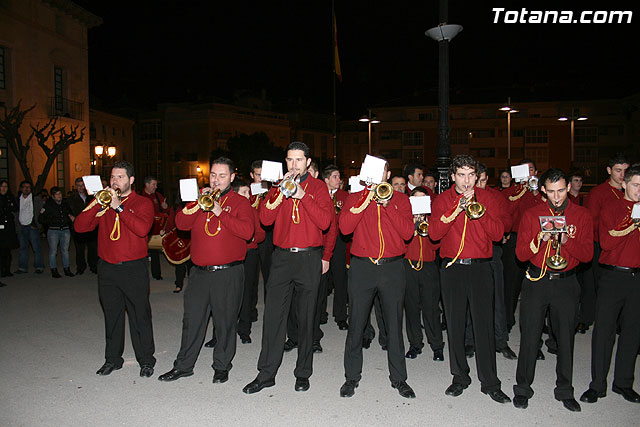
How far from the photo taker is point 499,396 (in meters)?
5.11

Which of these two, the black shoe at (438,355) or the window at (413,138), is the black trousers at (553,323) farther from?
the window at (413,138)

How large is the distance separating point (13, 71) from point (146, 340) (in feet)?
79.9

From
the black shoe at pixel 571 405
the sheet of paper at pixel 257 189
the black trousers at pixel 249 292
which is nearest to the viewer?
the black shoe at pixel 571 405

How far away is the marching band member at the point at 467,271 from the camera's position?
523 centimetres

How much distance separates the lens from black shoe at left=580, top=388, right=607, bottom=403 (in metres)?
5.09

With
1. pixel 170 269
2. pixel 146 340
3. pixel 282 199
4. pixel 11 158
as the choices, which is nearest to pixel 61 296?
pixel 170 269

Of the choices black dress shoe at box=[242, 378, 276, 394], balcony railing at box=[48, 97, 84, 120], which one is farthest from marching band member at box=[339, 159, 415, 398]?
balcony railing at box=[48, 97, 84, 120]

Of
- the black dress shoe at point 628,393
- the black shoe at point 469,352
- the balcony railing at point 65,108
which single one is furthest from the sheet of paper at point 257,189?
the balcony railing at point 65,108

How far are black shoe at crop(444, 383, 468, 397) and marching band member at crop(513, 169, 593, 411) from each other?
533mm

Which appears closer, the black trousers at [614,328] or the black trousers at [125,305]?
the black trousers at [614,328]

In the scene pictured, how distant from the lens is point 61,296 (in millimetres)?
10203

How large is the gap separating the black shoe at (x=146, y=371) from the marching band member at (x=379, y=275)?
222 cm

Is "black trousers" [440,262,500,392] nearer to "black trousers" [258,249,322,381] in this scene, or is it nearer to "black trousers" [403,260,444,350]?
"black trousers" [403,260,444,350]

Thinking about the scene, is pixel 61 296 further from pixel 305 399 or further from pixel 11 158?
pixel 11 158
